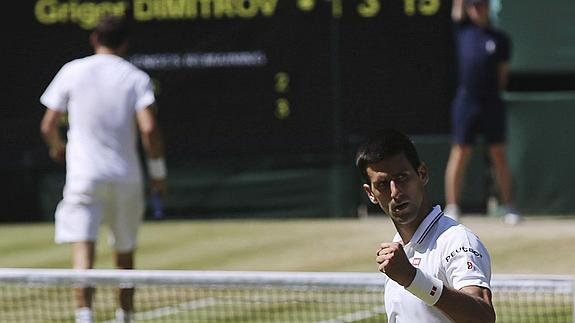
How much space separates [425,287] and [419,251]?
0.29m

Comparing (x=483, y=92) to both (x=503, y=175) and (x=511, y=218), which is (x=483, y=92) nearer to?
(x=503, y=175)

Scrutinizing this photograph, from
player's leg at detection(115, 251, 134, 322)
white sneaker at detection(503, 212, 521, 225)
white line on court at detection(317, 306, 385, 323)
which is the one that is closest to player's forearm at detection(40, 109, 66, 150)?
player's leg at detection(115, 251, 134, 322)

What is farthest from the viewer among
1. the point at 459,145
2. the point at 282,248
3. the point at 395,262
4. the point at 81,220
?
the point at 459,145

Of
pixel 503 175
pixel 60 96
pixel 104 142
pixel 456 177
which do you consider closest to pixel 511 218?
pixel 503 175

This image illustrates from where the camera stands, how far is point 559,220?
13945mm

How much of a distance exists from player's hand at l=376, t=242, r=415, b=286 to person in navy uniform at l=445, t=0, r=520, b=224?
29.9 feet

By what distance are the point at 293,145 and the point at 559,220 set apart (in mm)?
2649

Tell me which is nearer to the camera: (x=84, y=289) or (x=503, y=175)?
(x=84, y=289)

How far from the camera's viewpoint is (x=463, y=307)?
425 cm

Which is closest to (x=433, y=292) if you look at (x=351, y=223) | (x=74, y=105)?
(x=74, y=105)

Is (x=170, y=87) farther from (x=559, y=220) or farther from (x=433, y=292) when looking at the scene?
(x=433, y=292)

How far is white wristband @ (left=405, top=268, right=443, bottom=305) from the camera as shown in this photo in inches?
168

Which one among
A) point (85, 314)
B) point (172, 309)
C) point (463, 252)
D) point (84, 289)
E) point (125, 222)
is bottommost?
point (172, 309)

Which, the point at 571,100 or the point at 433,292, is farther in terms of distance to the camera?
the point at 571,100
